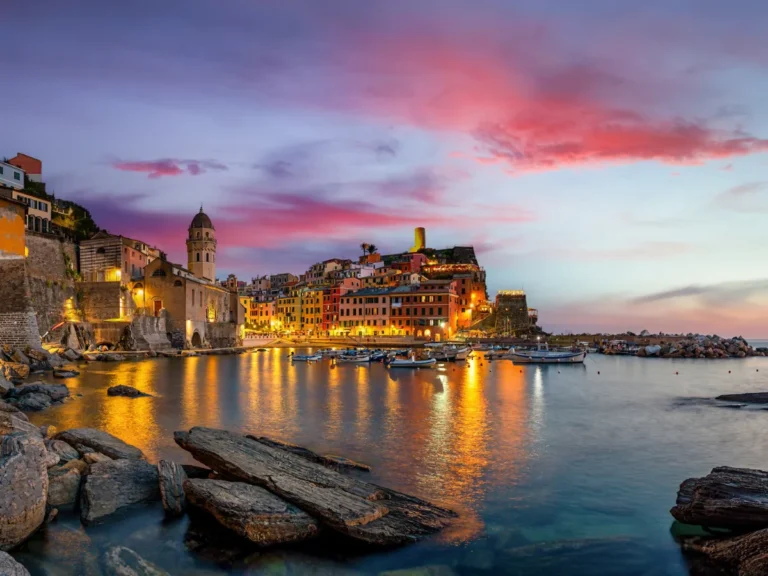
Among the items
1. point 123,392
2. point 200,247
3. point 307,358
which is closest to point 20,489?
point 123,392

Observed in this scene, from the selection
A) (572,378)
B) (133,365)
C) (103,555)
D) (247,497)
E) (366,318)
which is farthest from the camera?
(366,318)

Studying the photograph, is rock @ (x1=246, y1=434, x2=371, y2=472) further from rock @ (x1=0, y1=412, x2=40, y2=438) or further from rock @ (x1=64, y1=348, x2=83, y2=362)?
rock @ (x1=64, y1=348, x2=83, y2=362)

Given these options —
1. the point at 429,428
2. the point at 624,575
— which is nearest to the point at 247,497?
the point at 624,575

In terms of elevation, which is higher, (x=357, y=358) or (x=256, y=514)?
(x=256, y=514)

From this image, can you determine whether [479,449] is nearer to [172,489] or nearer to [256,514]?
[256,514]

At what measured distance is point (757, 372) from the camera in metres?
47.6

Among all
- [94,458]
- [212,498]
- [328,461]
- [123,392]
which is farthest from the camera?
[123,392]

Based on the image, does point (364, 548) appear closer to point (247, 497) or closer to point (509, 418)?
point (247, 497)

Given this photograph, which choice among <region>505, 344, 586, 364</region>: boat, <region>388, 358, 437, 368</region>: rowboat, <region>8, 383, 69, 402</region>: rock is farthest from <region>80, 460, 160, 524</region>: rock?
<region>505, 344, 586, 364</region>: boat

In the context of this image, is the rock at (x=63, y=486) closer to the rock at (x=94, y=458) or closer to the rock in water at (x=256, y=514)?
the rock at (x=94, y=458)

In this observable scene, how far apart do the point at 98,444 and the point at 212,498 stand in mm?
5222

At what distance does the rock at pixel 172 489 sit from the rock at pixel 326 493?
684 mm

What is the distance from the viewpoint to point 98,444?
12.4m

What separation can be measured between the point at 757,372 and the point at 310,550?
53.4 metres
